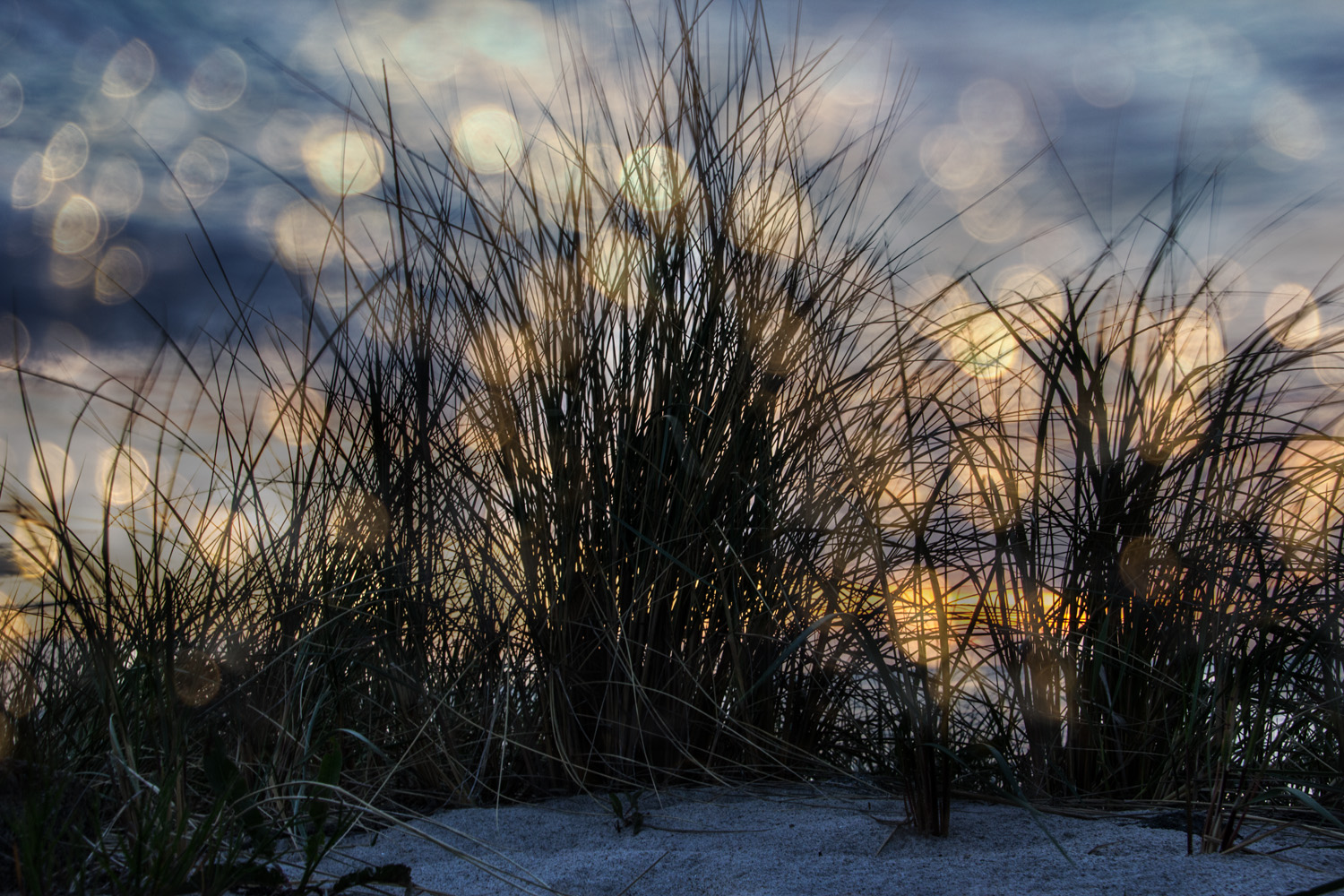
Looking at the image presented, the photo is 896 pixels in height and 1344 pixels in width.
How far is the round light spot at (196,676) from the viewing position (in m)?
1.71

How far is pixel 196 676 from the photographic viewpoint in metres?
1.74

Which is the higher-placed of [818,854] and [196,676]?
[196,676]

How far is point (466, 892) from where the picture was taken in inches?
48.9

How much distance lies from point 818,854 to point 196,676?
114 centimetres

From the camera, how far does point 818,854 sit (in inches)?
51.6

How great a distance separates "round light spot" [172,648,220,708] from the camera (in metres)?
1.71

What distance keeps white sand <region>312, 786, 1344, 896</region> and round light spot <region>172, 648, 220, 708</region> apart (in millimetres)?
449

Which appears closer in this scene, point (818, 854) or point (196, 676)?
point (818, 854)

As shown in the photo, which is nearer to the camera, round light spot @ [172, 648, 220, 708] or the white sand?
the white sand

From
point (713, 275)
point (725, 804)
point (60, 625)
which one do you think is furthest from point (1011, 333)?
point (60, 625)

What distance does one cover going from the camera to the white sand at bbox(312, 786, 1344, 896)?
1.17 metres

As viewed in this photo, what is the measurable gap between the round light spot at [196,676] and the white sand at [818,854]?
0.45m

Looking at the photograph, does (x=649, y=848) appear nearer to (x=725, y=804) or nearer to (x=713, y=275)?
(x=725, y=804)

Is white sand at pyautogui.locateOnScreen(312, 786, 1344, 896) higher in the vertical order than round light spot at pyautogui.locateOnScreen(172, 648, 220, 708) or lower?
lower
